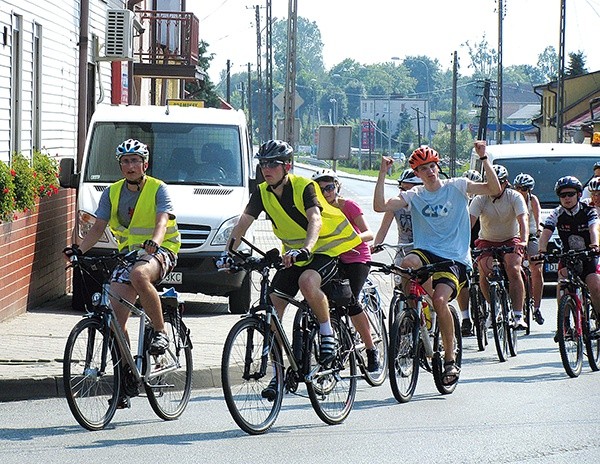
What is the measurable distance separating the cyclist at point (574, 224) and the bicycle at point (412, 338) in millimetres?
2313

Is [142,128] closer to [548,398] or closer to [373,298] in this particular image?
[373,298]

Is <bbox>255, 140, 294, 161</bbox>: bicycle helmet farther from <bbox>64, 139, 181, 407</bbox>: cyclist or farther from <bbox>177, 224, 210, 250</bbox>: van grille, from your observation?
<bbox>177, 224, 210, 250</bbox>: van grille

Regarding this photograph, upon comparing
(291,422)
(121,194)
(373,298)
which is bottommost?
(291,422)

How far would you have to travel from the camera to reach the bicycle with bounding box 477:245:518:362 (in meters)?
12.4

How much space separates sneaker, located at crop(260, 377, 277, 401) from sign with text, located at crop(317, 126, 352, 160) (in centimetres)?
2314

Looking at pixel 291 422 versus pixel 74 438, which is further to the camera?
pixel 291 422

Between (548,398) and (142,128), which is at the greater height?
(142,128)

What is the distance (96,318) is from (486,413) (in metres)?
2.74

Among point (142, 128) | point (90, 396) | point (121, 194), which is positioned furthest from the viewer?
point (142, 128)

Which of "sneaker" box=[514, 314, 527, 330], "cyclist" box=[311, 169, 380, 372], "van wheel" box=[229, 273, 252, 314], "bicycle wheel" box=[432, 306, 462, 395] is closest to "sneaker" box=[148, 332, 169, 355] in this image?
"cyclist" box=[311, 169, 380, 372]

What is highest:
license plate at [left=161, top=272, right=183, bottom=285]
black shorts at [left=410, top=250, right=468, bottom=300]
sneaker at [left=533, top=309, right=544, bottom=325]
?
black shorts at [left=410, top=250, right=468, bottom=300]

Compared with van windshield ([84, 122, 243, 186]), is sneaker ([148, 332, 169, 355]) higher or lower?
lower

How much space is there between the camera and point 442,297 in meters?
9.85

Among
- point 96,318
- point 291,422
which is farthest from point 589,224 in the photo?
point 96,318
